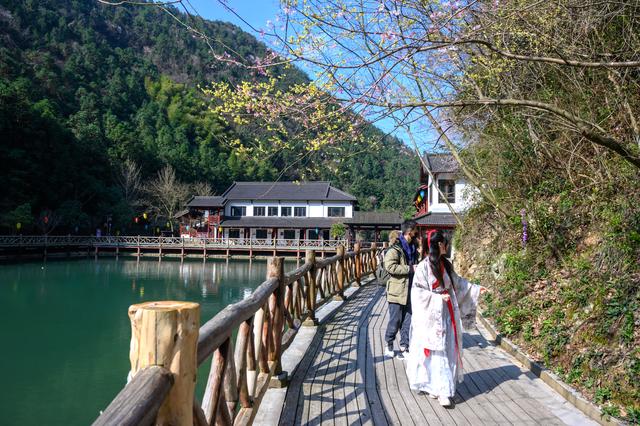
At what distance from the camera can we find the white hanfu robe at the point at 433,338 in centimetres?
391

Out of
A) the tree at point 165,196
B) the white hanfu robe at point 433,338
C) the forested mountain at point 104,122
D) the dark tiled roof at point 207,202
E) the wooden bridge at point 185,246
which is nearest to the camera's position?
the white hanfu robe at point 433,338

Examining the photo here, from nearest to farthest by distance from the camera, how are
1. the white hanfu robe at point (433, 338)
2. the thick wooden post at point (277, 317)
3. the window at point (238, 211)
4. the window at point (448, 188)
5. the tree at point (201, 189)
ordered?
the white hanfu robe at point (433, 338)
the thick wooden post at point (277, 317)
the window at point (448, 188)
the window at point (238, 211)
the tree at point (201, 189)

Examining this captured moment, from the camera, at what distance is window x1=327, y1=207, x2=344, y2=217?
40594 millimetres

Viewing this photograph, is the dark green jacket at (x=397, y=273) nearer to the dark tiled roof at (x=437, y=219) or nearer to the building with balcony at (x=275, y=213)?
the dark tiled roof at (x=437, y=219)

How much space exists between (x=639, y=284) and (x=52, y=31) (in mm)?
82737

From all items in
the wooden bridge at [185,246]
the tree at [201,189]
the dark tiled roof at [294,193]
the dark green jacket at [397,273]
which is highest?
the tree at [201,189]

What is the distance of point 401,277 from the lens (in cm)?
503

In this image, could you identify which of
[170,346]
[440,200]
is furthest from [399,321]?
[440,200]

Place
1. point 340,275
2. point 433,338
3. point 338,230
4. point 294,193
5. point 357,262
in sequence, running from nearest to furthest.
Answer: point 433,338, point 340,275, point 357,262, point 338,230, point 294,193

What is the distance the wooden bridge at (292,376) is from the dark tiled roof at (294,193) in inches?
1331

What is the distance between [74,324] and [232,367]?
13.6 metres

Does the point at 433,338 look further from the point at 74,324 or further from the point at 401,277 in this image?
the point at 74,324

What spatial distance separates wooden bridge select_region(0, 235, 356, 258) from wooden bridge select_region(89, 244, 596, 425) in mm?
29428

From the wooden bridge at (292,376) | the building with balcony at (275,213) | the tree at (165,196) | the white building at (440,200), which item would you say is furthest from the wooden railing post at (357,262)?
the tree at (165,196)
